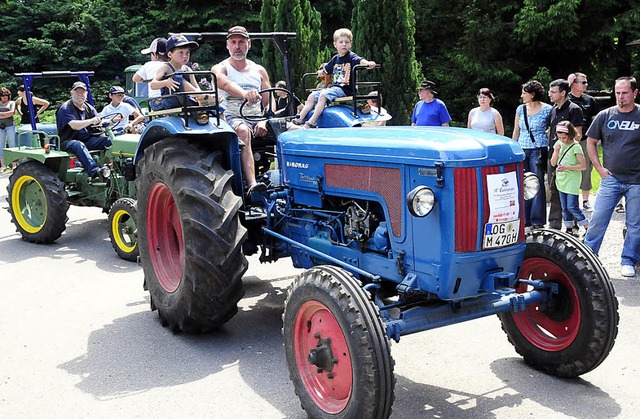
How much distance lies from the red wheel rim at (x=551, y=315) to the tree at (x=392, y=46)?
32.0 ft

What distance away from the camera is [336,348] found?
406 cm

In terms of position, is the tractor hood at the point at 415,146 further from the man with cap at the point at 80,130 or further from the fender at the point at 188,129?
the man with cap at the point at 80,130

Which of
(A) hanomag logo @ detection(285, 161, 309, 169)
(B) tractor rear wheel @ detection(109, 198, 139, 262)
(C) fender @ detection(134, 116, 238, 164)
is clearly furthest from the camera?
(B) tractor rear wheel @ detection(109, 198, 139, 262)

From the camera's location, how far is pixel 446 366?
493 cm

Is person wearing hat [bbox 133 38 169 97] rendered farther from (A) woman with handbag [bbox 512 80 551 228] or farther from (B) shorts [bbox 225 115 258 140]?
(A) woman with handbag [bbox 512 80 551 228]

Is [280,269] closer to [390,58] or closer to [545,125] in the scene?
[545,125]

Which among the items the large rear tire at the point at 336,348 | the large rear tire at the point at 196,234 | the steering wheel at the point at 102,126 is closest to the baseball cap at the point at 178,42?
the large rear tire at the point at 196,234

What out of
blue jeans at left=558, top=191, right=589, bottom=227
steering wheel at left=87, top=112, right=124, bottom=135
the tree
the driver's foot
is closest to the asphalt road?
the driver's foot

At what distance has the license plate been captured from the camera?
13.4 feet

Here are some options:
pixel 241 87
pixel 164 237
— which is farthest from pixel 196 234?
pixel 241 87

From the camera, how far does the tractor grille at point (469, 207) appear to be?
4.00 m

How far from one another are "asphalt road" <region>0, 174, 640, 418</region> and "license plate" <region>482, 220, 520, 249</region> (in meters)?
0.98

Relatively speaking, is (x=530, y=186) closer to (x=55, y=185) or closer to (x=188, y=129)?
(x=188, y=129)

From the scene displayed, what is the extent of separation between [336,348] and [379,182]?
1.05m
